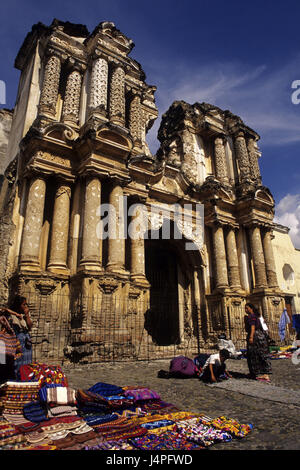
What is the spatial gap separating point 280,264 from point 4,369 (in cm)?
1880

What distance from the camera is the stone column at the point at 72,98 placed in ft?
38.6

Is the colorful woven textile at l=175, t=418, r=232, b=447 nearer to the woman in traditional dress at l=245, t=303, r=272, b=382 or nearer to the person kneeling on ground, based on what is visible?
the person kneeling on ground

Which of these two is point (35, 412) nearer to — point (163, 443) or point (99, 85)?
point (163, 443)

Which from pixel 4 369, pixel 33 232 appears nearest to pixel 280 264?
pixel 33 232

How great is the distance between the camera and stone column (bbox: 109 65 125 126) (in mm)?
12430

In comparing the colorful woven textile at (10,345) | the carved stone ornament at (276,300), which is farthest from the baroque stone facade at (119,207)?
the colorful woven textile at (10,345)

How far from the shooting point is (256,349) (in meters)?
6.91

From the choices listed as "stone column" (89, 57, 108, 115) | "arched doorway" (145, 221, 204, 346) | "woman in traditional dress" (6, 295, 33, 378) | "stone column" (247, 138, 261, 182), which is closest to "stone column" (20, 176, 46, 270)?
"woman in traditional dress" (6, 295, 33, 378)

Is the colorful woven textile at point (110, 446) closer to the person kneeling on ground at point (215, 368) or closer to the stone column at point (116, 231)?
the person kneeling on ground at point (215, 368)

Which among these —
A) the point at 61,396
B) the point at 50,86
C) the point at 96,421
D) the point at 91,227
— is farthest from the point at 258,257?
the point at 96,421

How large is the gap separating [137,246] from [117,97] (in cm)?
613

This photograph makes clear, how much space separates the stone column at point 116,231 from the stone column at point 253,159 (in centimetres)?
952

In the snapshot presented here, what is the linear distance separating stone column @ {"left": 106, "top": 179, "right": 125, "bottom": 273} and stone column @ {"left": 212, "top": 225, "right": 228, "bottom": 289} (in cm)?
585
